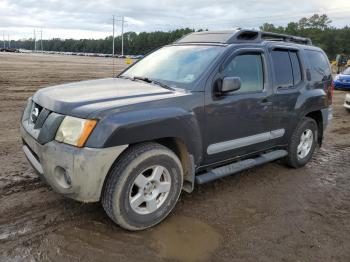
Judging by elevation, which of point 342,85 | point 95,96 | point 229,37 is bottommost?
point 342,85

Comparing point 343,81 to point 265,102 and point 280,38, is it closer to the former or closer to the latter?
point 280,38

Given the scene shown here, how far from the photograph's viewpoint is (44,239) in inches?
132

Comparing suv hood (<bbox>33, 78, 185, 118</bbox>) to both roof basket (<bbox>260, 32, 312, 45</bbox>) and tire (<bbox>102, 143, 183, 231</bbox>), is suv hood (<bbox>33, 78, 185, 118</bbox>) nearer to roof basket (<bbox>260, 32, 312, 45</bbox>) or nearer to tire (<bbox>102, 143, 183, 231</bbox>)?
tire (<bbox>102, 143, 183, 231</bbox>)

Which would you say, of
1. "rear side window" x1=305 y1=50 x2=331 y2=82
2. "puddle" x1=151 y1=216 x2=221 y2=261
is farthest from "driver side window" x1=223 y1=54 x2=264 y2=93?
"puddle" x1=151 y1=216 x2=221 y2=261

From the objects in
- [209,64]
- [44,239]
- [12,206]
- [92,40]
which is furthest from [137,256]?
[92,40]

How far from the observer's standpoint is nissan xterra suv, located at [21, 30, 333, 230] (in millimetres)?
3232

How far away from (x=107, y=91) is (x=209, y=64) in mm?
1175

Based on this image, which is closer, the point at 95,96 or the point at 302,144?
the point at 95,96

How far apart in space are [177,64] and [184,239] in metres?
2.07

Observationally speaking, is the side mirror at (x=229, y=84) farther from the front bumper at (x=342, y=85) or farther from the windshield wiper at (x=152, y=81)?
the front bumper at (x=342, y=85)

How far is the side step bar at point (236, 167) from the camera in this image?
13.6 ft

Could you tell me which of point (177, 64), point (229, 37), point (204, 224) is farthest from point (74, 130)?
point (229, 37)

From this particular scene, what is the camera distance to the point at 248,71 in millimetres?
4582

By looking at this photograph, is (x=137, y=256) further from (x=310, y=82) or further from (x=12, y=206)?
(x=310, y=82)
